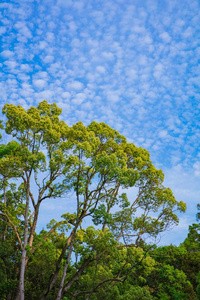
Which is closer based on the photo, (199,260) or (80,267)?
(80,267)

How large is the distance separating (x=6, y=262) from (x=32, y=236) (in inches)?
73.8

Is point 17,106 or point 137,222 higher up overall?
point 17,106

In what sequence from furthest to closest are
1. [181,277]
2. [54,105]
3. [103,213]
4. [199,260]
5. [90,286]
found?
[199,260]
[181,277]
[54,105]
[90,286]
[103,213]

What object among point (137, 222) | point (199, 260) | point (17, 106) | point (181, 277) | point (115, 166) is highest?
point (17, 106)

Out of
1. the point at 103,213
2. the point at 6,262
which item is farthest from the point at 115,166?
the point at 6,262

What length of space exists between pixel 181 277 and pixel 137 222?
4375 millimetres

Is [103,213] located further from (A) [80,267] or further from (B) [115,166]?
(A) [80,267]

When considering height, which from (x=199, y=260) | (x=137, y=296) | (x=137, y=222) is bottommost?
(x=137, y=296)

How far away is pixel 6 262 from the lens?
14367 millimetres

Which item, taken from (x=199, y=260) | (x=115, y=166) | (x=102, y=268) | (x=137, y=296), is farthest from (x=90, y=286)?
(x=199, y=260)

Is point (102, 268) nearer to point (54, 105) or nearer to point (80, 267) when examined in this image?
point (80, 267)

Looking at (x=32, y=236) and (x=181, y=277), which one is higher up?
(x=32, y=236)

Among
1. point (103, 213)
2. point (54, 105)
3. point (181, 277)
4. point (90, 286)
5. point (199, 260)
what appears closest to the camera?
point (103, 213)

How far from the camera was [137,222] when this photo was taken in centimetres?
1644
